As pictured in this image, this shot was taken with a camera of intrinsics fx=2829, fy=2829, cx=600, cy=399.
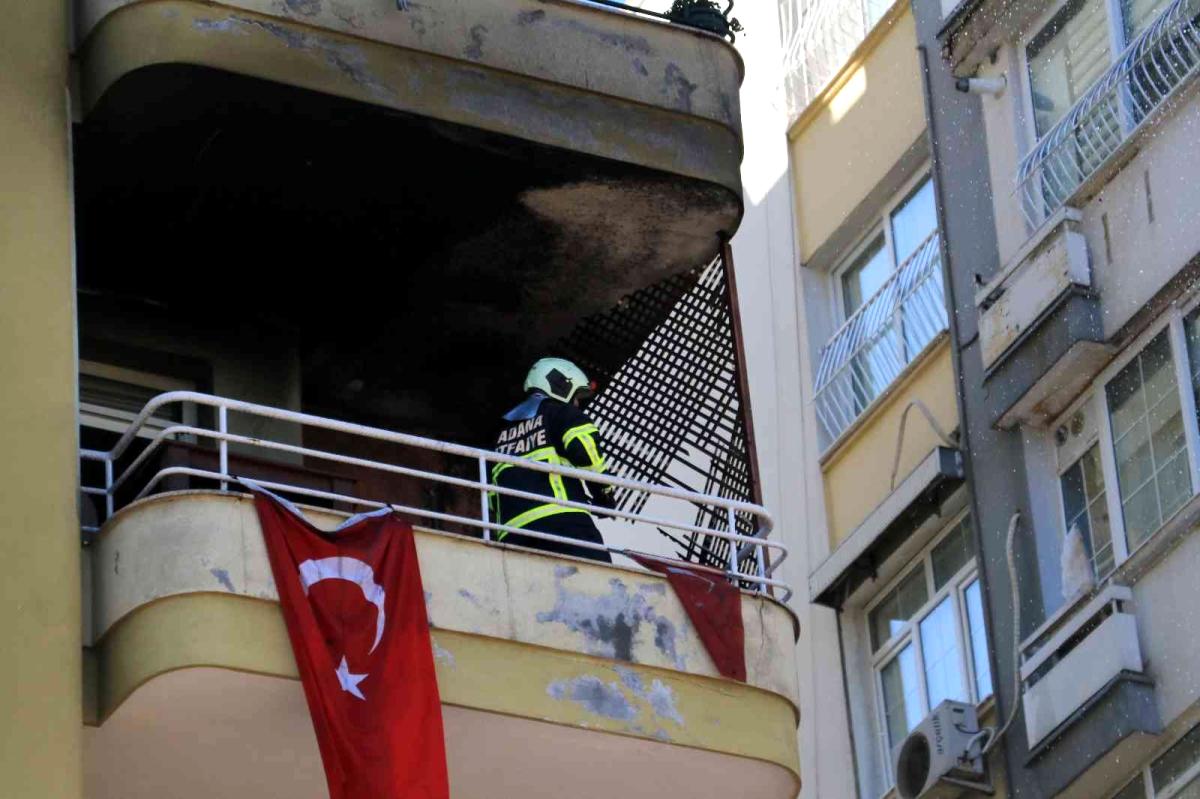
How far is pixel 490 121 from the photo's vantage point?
15273 mm

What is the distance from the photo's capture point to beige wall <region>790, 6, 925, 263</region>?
2277cm

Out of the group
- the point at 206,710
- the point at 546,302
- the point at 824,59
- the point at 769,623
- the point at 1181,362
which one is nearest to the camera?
the point at 206,710

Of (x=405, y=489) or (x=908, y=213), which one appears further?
(x=908, y=213)

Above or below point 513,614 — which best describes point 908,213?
above

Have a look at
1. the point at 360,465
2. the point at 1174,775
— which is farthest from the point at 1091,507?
the point at 360,465

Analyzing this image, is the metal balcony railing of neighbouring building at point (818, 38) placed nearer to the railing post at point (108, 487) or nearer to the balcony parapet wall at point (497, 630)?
the balcony parapet wall at point (497, 630)

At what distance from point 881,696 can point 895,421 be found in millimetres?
2129

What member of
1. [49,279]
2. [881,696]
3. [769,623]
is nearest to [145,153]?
[49,279]

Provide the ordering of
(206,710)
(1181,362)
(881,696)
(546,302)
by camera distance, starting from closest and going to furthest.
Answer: (206,710), (546,302), (1181,362), (881,696)

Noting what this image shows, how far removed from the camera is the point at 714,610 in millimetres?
14656

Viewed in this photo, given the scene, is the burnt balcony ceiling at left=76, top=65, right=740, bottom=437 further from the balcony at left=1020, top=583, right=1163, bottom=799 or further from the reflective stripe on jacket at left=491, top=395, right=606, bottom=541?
the balcony at left=1020, top=583, right=1163, bottom=799

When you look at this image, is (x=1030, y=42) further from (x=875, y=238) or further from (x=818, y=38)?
(x=818, y=38)

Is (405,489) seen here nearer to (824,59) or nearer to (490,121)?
(490,121)

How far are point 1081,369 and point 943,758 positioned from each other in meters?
2.87
